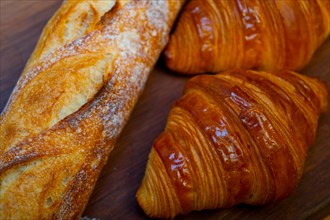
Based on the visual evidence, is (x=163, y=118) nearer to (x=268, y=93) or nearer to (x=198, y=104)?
(x=198, y=104)

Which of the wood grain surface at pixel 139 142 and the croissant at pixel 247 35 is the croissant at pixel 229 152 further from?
the croissant at pixel 247 35

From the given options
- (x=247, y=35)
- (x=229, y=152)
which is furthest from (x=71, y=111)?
(x=247, y=35)

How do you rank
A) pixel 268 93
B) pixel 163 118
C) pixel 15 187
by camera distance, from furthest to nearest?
1. pixel 163 118
2. pixel 268 93
3. pixel 15 187

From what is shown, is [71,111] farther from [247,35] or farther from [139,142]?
[247,35]

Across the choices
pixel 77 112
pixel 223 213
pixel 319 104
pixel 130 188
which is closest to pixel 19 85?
pixel 77 112

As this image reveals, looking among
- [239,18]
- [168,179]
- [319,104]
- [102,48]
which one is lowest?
[319,104]

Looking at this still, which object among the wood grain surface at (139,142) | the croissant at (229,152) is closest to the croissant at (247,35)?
the wood grain surface at (139,142)

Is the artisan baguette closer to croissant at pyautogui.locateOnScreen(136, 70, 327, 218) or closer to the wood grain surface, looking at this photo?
→ the wood grain surface
